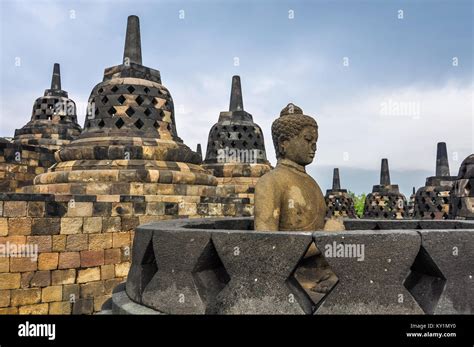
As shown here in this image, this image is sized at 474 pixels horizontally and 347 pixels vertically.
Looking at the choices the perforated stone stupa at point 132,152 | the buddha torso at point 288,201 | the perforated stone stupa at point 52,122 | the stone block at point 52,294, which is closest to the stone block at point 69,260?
the stone block at point 52,294

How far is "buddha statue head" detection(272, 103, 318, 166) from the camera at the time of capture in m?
3.13

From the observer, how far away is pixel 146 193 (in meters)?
7.14

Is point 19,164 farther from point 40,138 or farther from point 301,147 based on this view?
point 301,147

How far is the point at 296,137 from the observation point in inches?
124

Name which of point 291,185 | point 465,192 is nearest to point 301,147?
point 291,185

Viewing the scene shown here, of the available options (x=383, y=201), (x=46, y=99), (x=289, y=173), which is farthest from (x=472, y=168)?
(x=46, y=99)

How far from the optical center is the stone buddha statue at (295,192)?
102 inches

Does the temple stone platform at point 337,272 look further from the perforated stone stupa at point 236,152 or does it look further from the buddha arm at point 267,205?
the perforated stone stupa at point 236,152

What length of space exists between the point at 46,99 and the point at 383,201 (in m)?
16.3

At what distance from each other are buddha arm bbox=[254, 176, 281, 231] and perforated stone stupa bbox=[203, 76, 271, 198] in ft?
36.4

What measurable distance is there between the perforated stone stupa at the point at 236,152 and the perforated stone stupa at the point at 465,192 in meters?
7.49

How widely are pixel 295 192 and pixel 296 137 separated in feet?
1.53

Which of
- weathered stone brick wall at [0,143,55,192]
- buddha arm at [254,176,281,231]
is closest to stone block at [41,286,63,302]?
buddha arm at [254,176,281,231]
